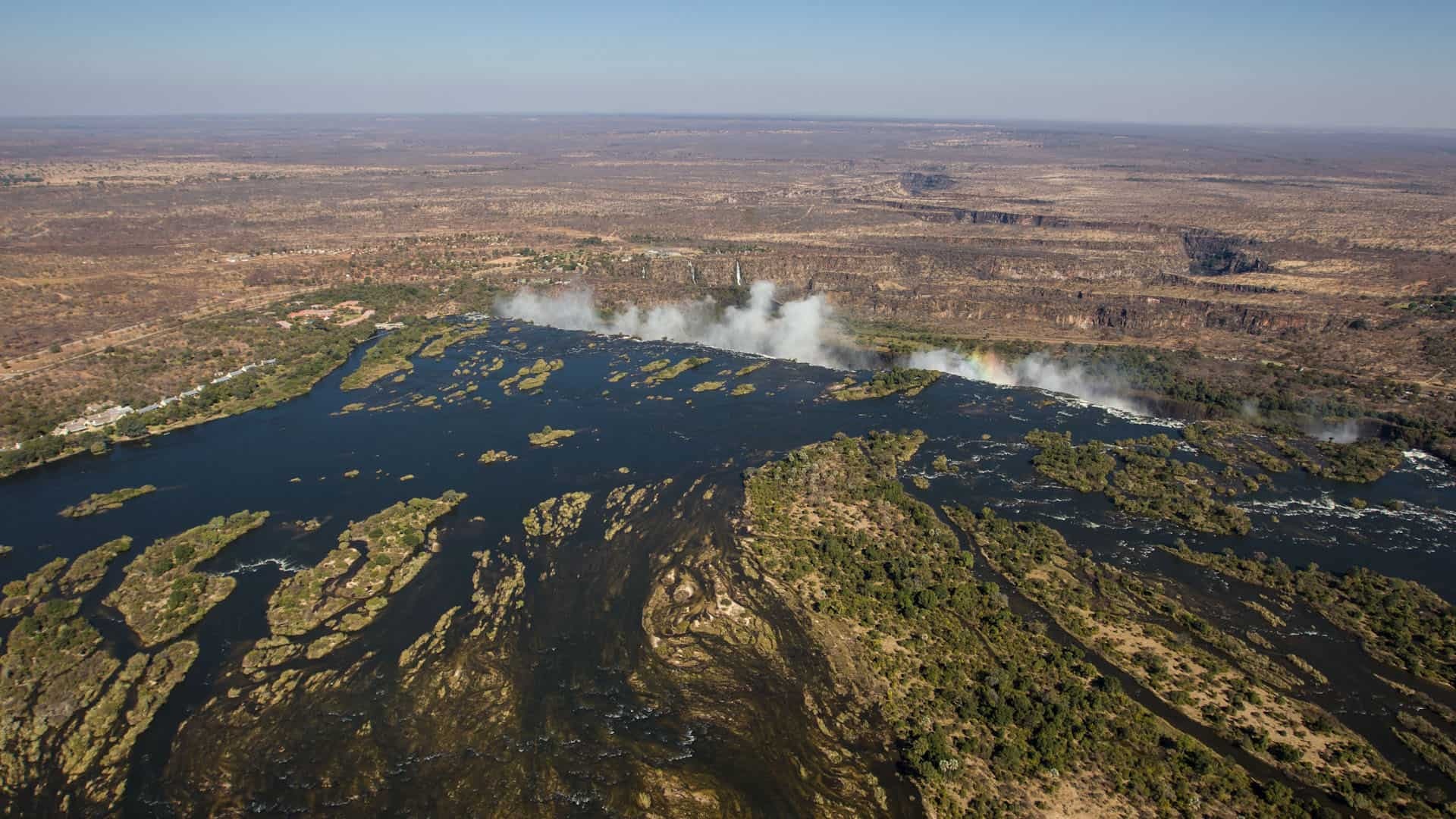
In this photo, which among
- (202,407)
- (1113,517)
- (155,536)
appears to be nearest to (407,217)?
(202,407)

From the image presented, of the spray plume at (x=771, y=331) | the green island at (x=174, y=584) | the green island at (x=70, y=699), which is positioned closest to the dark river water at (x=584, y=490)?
the green island at (x=70, y=699)

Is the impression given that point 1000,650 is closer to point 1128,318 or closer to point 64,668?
point 64,668

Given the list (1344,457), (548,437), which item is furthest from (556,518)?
(1344,457)

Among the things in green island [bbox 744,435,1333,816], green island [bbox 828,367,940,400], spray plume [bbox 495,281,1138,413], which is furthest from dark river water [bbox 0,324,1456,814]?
green island [bbox 744,435,1333,816]

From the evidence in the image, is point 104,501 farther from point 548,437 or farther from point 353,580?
point 548,437

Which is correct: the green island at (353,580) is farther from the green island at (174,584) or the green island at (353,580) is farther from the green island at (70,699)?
the green island at (70,699)

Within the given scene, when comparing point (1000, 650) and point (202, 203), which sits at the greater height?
point (202, 203)
